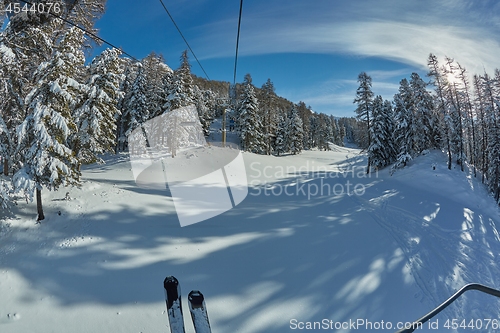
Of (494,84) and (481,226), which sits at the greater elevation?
(494,84)

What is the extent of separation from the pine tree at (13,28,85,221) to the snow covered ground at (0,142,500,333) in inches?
77.8

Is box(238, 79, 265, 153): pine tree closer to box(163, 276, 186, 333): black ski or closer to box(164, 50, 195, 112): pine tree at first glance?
box(164, 50, 195, 112): pine tree

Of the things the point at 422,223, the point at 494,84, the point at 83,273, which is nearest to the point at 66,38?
the point at 83,273

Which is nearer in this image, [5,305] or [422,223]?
[5,305]

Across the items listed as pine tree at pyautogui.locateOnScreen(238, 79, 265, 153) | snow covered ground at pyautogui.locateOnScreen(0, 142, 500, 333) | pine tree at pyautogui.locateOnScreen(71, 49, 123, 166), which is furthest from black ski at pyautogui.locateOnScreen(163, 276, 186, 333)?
pine tree at pyautogui.locateOnScreen(238, 79, 265, 153)

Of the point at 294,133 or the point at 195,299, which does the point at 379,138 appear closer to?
the point at 294,133

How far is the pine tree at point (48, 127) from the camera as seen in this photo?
1012cm

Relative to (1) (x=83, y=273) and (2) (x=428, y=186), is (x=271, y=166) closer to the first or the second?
(2) (x=428, y=186)

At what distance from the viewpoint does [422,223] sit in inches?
552

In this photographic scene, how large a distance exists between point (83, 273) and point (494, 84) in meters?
44.7

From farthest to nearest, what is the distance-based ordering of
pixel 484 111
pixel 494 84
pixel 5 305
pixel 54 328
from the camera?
pixel 484 111 → pixel 494 84 → pixel 5 305 → pixel 54 328

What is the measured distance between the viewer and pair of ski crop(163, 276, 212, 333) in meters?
1.84

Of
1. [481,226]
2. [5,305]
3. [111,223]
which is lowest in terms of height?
[481,226]

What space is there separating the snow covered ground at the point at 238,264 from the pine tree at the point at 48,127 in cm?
198
